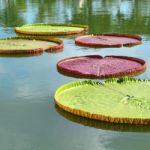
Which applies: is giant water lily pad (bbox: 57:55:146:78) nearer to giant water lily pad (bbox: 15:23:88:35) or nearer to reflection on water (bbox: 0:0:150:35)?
giant water lily pad (bbox: 15:23:88:35)

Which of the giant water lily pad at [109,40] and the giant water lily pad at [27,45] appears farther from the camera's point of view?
the giant water lily pad at [109,40]

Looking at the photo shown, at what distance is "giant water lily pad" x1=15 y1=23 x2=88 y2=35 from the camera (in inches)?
376

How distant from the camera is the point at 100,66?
6.32 meters

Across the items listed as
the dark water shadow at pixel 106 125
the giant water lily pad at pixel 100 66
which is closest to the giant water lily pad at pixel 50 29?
the giant water lily pad at pixel 100 66

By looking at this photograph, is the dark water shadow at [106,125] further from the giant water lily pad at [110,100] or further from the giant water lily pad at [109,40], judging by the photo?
the giant water lily pad at [109,40]

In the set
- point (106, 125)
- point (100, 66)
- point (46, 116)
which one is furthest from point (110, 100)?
point (100, 66)

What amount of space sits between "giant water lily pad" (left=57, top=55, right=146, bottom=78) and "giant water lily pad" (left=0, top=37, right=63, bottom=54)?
1.12 metres

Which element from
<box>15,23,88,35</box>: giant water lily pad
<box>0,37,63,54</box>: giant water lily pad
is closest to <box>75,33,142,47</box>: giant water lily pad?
<box>0,37,63,54</box>: giant water lily pad

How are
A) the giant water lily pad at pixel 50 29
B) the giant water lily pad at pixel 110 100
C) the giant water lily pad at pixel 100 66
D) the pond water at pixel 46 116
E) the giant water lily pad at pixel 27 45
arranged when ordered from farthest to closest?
the giant water lily pad at pixel 50 29 → the giant water lily pad at pixel 27 45 → the giant water lily pad at pixel 100 66 → the giant water lily pad at pixel 110 100 → the pond water at pixel 46 116

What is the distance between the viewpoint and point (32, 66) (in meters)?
6.68

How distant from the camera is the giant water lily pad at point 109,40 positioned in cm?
818

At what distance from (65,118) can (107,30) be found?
19.0 ft

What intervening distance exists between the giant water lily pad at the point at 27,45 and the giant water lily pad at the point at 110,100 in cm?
262

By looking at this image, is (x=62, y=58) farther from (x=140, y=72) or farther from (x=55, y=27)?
(x=55, y=27)
